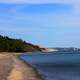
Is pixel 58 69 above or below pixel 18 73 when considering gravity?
below

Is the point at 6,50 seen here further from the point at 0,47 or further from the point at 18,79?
the point at 18,79

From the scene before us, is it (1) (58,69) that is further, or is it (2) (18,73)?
(1) (58,69)

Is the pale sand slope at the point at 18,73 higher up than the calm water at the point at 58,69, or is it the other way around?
the pale sand slope at the point at 18,73

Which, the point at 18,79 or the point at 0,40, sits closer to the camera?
the point at 18,79

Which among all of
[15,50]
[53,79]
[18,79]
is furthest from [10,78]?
[15,50]

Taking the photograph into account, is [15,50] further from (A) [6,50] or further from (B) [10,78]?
(B) [10,78]

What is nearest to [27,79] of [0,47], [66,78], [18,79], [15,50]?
[18,79]

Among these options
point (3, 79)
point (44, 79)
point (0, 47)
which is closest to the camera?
point (3, 79)

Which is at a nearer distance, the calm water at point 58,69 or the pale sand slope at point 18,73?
the pale sand slope at point 18,73

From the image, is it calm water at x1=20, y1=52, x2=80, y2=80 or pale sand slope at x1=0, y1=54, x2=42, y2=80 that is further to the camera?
calm water at x1=20, y1=52, x2=80, y2=80

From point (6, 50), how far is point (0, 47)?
3.75m

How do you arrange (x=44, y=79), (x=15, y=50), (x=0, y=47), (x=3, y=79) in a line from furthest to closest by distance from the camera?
(x=15, y=50), (x=0, y=47), (x=44, y=79), (x=3, y=79)

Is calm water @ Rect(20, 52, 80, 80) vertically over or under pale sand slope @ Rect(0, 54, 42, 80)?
under

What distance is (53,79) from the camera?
38094 millimetres
